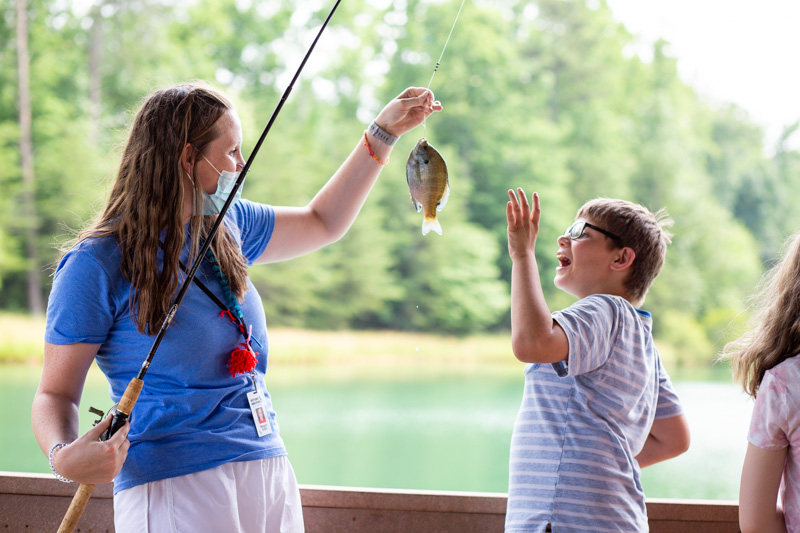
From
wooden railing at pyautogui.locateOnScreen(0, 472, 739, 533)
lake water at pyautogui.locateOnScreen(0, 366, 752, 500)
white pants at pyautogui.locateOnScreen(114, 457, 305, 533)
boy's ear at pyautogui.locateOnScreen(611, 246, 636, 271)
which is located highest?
boy's ear at pyautogui.locateOnScreen(611, 246, 636, 271)

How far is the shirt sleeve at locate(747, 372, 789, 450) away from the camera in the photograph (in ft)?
4.83

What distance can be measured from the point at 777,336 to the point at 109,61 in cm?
2110

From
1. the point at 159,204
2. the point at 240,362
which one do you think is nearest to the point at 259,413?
the point at 240,362

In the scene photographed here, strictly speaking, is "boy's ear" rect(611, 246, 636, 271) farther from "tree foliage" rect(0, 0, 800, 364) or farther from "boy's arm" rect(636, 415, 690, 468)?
"tree foliage" rect(0, 0, 800, 364)

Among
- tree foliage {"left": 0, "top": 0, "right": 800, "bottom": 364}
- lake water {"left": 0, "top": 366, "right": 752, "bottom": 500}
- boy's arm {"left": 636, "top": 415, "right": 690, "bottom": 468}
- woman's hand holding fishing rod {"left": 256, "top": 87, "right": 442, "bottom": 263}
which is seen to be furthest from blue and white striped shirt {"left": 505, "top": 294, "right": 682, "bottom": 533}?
tree foliage {"left": 0, "top": 0, "right": 800, "bottom": 364}

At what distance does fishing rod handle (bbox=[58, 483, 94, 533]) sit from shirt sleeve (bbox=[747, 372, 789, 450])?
4.03 ft

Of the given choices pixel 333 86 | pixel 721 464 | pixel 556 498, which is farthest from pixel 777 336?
pixel 333 86

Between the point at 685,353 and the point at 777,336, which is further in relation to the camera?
the point at 685,353

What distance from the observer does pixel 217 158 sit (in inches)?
61.8

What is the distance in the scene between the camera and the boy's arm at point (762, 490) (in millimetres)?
1480

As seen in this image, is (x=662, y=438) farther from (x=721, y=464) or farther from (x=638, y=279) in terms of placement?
(x=721, y=464)

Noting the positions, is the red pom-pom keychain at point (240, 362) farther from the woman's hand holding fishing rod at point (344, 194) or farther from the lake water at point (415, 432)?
the lake water at point (415, 432)

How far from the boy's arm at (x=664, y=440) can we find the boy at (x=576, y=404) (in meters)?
0.19

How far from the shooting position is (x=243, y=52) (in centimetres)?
2184
